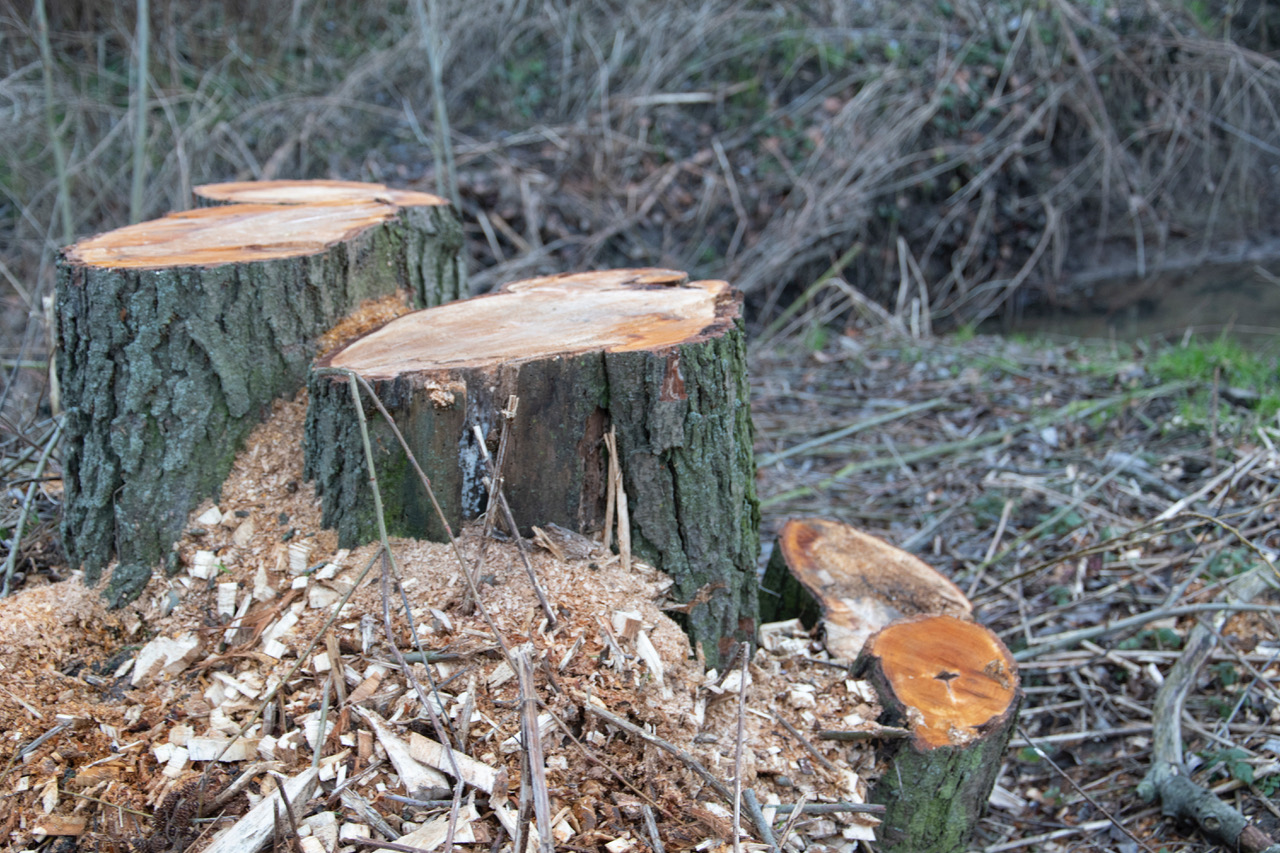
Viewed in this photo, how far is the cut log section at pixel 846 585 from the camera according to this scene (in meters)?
2.14

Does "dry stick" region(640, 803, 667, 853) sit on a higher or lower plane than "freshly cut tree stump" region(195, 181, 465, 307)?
lower

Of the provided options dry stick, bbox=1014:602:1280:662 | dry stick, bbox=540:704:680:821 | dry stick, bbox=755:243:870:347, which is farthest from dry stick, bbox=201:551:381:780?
dry stick, bbox=755:243:870:347

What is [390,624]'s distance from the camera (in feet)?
5.41

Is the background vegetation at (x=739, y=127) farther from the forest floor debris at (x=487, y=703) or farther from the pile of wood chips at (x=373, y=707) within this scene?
the pile of wood chips at (x=373, y=707)

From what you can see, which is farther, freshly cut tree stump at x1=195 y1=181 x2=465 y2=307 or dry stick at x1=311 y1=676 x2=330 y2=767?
freshly cut tree stump at x1=195 y1=181 x2=465 y2=307

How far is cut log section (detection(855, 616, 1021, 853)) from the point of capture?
1.82m

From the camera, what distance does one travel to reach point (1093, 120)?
259 inches

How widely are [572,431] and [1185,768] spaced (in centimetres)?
174

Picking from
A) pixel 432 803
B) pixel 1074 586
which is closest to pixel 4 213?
pixel 432 803

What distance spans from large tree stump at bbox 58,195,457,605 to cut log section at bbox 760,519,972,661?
1305mm

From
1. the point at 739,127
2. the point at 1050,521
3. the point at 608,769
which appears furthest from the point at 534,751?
the point at 739,127

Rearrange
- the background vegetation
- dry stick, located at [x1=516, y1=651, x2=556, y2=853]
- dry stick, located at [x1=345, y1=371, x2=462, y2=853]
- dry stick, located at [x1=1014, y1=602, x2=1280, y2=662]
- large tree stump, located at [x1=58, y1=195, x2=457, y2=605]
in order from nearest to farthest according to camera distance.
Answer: dry stick, located at [x1=516, y1=651, x2=556, y2=853] → dry stick, located at [x1=345, y1=371, x2=462, y2=853] → large tree stump, located at [x1=58, y1=195, x2=457, y2=605] → dry stick, located at [x1=1014, y1=602, x2=1280, y2=662] → the background vegetation

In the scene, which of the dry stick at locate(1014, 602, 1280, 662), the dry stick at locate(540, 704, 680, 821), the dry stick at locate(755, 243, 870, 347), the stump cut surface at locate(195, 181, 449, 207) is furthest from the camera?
the dry stick at locate(755, 243, 870, 347)

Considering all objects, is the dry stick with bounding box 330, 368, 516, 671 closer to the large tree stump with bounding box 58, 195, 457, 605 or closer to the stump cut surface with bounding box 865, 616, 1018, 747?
the large tree stump with bounding box 58, 195, 457, 605
